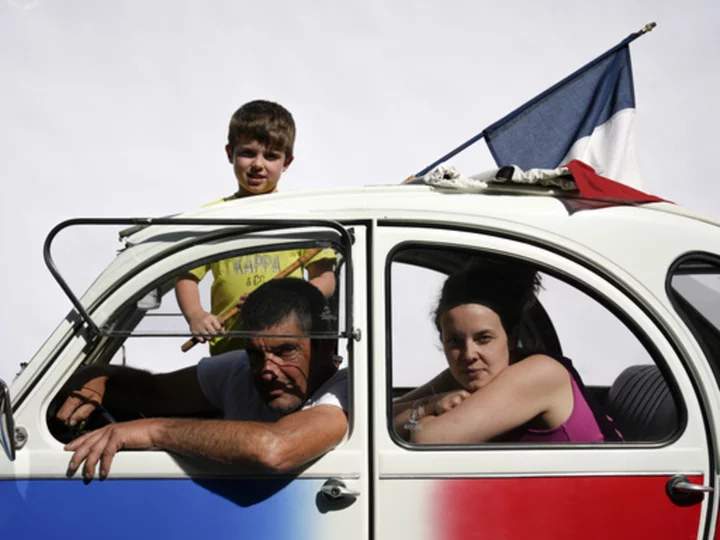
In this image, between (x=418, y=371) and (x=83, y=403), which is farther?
(x=83, y=403)

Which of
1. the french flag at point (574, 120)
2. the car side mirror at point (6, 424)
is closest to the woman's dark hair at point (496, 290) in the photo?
the car side mirror at point (6, 424)

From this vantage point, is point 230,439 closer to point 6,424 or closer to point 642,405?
point 6,424

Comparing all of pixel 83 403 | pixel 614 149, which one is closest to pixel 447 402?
pixel 83 403

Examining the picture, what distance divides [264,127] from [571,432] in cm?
205

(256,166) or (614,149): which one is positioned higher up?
(614,149)

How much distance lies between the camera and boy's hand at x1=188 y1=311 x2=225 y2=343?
115 inches

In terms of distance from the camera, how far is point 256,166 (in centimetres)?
394

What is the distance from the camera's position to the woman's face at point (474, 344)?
300cm

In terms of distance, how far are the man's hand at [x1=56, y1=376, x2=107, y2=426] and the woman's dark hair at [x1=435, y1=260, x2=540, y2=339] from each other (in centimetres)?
136

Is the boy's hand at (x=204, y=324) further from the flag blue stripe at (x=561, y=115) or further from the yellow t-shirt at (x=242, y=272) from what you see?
the flag blue stripe at (x=561, y=115)

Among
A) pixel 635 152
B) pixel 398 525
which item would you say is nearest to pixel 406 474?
pixel 398 525

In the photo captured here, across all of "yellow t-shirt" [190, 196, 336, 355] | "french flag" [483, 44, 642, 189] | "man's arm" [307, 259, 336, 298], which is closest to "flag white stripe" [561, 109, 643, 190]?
"french flag" [483, 44, 642, 189]

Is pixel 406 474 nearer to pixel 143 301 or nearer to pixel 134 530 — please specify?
pixel 134 530

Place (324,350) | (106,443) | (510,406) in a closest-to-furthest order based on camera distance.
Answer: (106,443), (510,406), (324,350)
